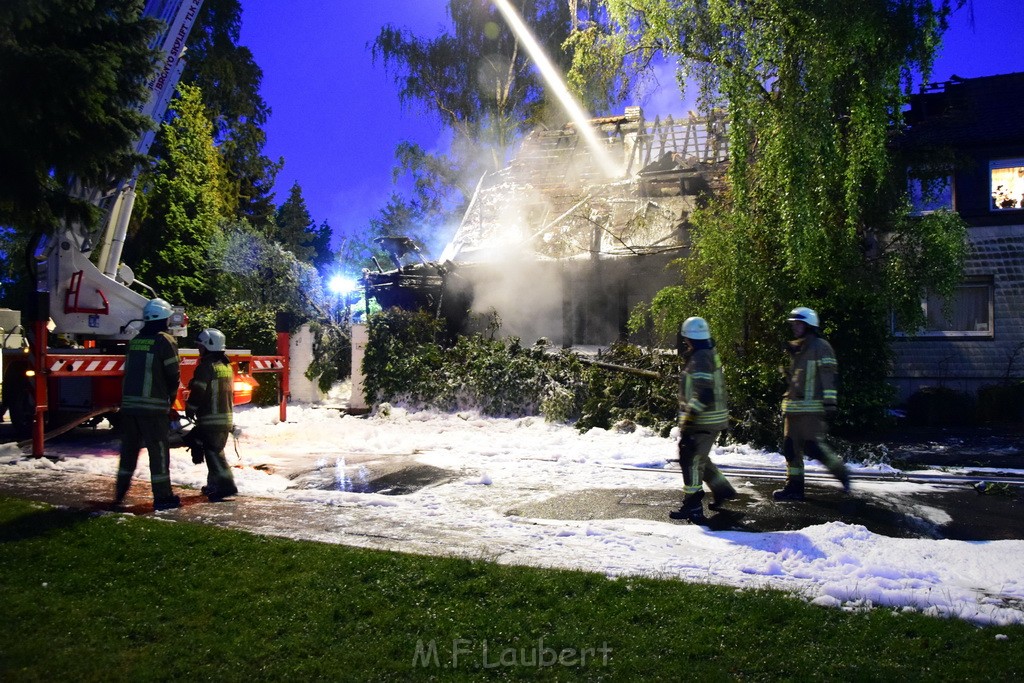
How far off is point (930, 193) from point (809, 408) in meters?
9.29

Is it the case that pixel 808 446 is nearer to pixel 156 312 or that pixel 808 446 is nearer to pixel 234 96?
pixel 156 312

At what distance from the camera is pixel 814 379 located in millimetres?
7516

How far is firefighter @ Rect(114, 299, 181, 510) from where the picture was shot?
7.02 metres

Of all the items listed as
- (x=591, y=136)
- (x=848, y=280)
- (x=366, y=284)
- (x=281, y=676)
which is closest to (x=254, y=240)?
(x=366, y=284)

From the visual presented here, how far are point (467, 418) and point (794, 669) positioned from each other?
35.0ft

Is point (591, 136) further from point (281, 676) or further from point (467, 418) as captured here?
point (281, 676)

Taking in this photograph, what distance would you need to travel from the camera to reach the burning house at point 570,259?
17.6 metres

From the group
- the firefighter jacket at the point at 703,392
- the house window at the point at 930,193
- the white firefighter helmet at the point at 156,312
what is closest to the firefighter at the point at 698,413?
the firefighter jacket at the point at 703,392

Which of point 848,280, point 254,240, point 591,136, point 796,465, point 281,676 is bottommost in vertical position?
point 281,676

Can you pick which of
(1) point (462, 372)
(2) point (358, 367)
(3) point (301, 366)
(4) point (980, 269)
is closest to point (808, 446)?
(1) point (462, 372)

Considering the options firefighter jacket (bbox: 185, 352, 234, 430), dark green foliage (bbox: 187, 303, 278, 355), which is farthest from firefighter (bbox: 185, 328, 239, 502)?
dark green foliage (bbox: 187, 303, 278, 355)

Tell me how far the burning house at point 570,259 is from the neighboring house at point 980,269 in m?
4.69

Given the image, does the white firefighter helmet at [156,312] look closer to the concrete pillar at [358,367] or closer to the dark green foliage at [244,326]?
the concrete pillar at [358,367]

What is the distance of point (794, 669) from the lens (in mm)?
3633
